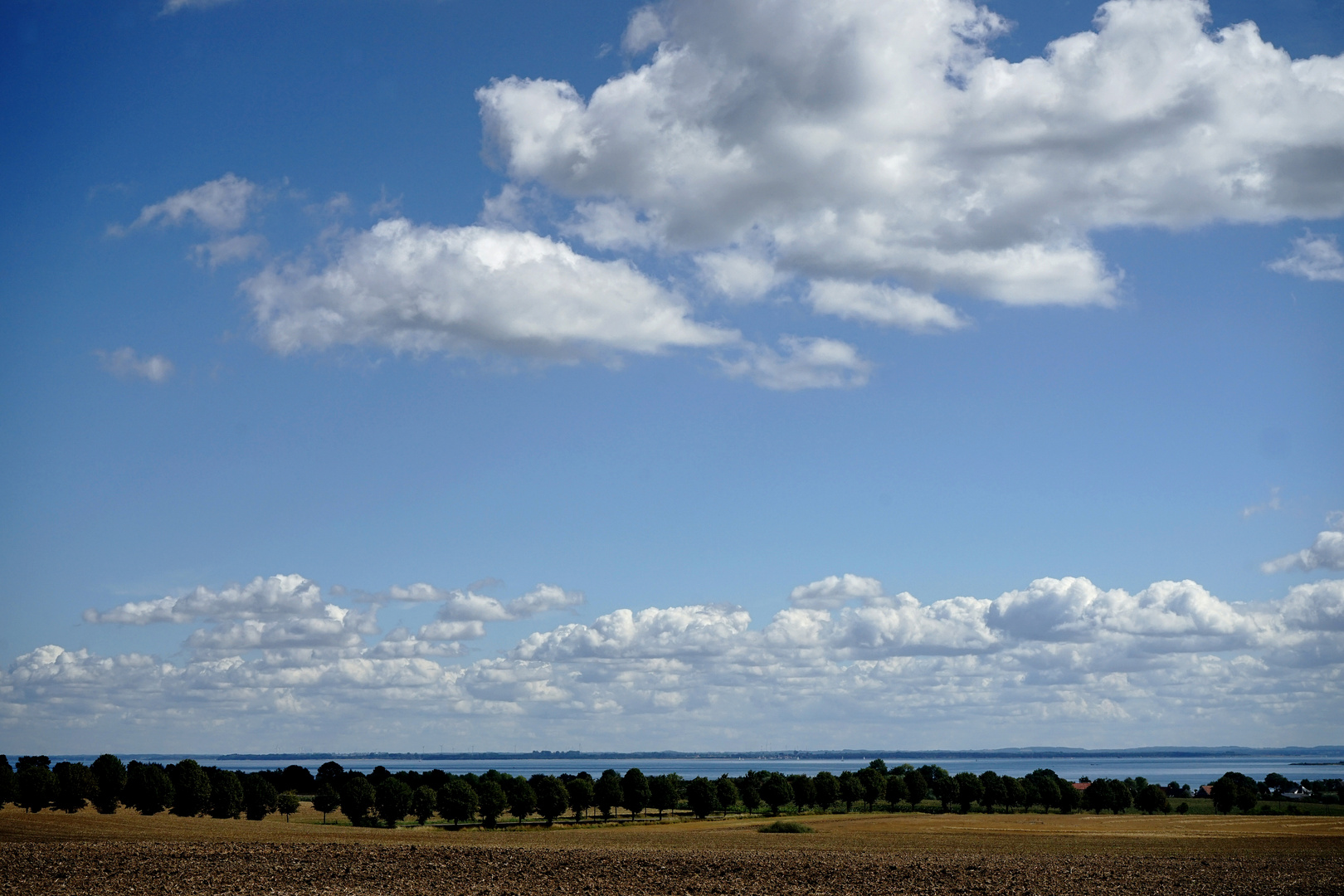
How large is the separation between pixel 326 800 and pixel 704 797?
5965 cm

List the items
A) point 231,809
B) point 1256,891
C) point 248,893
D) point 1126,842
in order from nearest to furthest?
point 248,893 < point 1256,891 < point 1126,842 < point 231,809

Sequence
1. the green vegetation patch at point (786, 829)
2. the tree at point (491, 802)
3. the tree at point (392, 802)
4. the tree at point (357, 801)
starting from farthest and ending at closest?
the tree at point (357, 801)
the tree at point (491, 802)
the tree at point (392, 802)
the green vegetation patch at point (786, 829)

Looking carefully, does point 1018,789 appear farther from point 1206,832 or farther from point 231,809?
point 231,809

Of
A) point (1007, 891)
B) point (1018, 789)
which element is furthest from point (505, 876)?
point (1018, 789)

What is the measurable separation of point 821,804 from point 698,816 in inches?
1116

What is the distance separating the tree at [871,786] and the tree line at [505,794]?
17 cm

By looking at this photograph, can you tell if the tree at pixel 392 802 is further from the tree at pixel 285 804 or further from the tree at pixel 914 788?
the tree at pixel 914 788

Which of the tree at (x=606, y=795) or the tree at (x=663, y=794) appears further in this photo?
the tree at (x=663, y=794)

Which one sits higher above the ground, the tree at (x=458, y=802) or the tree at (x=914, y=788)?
the tree at (x=458, y=802)

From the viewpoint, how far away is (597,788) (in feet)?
558

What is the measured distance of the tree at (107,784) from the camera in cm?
14938

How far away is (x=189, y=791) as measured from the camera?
6033 inches

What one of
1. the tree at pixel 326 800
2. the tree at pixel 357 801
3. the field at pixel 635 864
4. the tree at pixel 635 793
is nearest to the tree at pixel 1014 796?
the tree at pixel 635 793

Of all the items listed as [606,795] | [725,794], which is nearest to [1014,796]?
[725,794]
